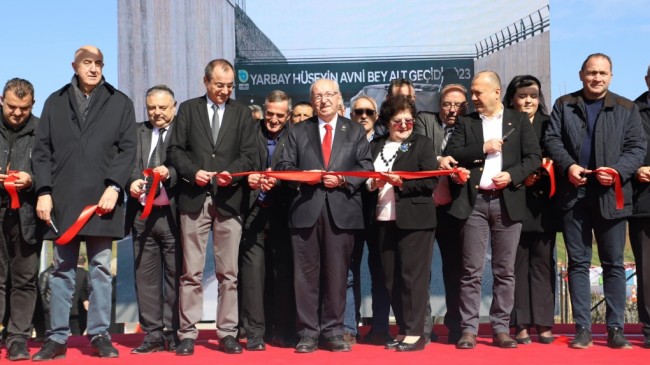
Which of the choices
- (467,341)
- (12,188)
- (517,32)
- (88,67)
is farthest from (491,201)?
(12,188)

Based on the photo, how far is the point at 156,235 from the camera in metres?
5.22

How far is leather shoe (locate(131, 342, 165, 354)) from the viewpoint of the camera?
201 inches

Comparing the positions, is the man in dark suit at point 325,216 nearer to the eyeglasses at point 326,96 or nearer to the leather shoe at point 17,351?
the eyeglasses at point 326,96

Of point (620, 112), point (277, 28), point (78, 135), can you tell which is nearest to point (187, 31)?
point (277, 28)

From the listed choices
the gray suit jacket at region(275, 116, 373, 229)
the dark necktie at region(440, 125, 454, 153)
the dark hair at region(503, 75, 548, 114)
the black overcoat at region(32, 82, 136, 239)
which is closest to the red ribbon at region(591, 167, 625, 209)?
the dark hair at region(503, 75, 548, 114)

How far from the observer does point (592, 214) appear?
5.14 meters

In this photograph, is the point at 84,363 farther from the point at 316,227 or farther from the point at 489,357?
the point at 489,357

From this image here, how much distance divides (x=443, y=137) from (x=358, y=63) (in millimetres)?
1694

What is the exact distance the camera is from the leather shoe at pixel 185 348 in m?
4.99

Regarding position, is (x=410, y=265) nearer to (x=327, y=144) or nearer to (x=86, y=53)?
(x=327, y=144)

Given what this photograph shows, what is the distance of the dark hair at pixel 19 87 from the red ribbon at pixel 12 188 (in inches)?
19.4

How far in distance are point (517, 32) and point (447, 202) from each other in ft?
7.84

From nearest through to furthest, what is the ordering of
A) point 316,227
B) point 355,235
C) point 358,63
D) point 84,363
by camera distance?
1. point 84,363
2. point 316,227
3. point 355,235
4. point 358,63

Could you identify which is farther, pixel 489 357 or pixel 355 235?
pixel 355 235
